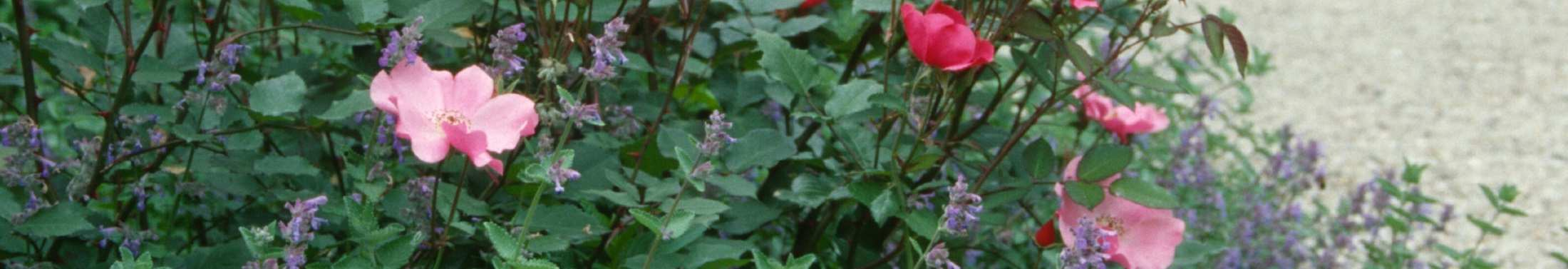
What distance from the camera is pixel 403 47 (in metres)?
1.22

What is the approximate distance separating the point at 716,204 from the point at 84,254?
0.75 m

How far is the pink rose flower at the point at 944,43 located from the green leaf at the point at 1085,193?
0.58ft

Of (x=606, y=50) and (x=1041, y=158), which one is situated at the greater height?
(x=606, y=50)

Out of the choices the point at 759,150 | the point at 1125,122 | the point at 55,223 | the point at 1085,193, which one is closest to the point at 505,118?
the point at 759,150

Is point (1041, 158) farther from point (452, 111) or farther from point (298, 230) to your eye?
point (298, 230)

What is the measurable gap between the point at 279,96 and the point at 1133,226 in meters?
0.90

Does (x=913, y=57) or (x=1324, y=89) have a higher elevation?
(x=913, y=57)

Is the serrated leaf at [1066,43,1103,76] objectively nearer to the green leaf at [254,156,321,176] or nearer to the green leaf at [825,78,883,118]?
the green leaf at [825,78,883,118]

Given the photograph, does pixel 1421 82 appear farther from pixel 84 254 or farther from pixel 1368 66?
pixel 84 254

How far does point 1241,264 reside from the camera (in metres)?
2.77

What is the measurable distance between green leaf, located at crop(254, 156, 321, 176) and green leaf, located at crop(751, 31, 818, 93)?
0.46 m

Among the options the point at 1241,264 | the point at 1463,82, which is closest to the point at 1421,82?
the point at 1463,82

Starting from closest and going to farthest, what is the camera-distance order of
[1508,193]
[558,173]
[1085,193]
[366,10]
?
[558,173]
[366,10]
[1085,193]
[1508,193]

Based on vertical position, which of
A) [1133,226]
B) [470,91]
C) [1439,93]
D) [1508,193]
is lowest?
[1439,93]
